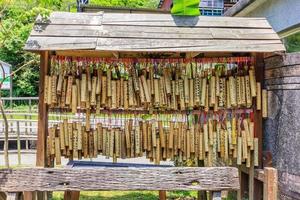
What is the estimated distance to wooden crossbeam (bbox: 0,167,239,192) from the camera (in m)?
3.19

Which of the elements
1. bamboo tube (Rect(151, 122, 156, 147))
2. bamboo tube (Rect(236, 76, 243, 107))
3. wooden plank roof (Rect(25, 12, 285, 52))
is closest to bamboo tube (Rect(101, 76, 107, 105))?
wooden plank roof (Rect(25, 12, 285, 52))

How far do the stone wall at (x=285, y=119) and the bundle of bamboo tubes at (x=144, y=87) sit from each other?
0.70 feet

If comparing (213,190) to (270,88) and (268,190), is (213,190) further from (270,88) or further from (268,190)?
(270,88)

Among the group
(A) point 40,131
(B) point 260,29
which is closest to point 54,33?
(A) point 40,131

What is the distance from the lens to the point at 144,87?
5359 millimetres

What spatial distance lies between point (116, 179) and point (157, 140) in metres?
2.19

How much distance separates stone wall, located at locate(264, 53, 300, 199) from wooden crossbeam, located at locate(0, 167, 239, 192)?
5.78 ft

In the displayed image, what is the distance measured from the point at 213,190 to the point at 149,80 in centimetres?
242

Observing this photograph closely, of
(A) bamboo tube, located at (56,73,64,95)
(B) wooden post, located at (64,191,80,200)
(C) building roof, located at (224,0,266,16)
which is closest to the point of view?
(A) bamboo tube, located at (56,73,64,95)

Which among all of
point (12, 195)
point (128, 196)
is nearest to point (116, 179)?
point (12, 195)

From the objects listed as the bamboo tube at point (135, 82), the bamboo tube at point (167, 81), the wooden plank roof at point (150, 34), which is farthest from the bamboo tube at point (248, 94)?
the bamboo tube at point (135, 82)

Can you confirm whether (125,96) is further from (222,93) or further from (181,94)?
(222,93)

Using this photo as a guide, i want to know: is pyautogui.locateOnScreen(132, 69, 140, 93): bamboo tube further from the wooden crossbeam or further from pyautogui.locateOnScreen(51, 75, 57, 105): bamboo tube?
the wooden crossbeam

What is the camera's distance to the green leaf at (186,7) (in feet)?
17.8
